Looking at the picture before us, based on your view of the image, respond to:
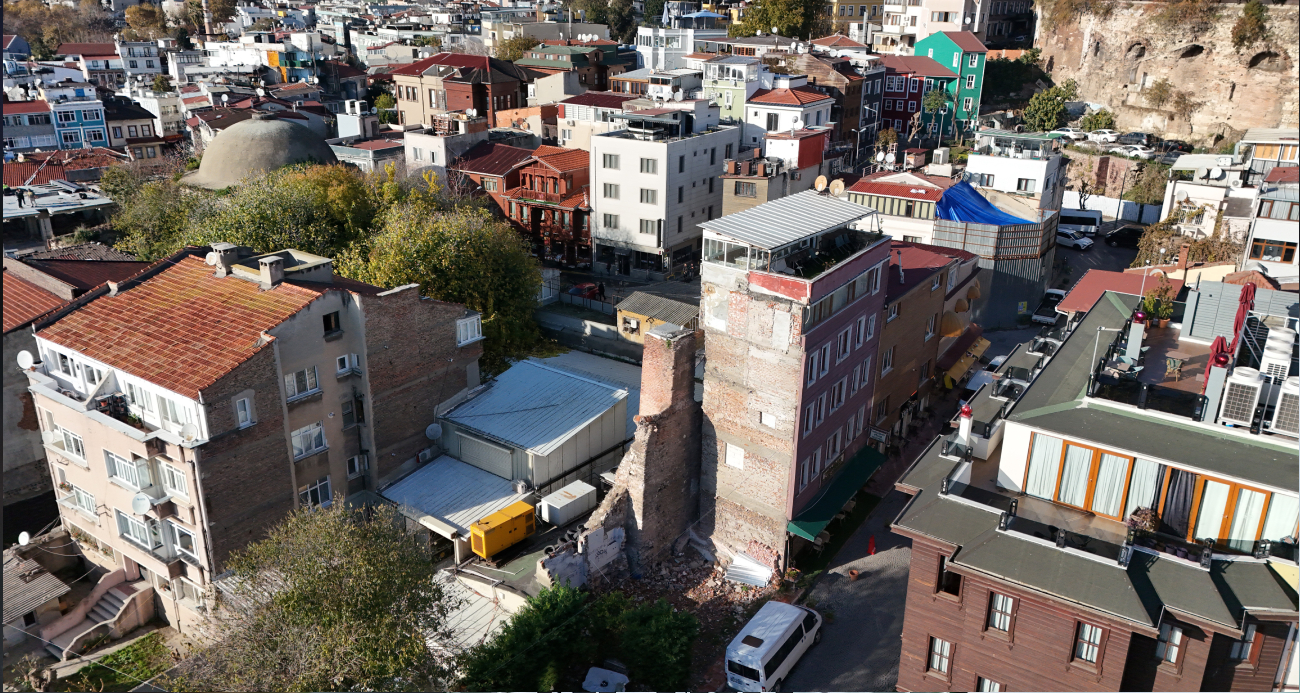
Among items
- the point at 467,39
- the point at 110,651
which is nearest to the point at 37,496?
the point at 110,651

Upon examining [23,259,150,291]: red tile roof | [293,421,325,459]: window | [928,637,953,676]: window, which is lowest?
[928,637,953,676]: window

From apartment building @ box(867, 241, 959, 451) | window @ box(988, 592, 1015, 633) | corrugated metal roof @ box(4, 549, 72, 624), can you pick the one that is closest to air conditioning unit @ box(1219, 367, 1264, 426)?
window @ box(988, 592, 1015, 633)

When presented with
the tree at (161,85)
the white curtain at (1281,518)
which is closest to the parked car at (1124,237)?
the white curtain at (1281,518)

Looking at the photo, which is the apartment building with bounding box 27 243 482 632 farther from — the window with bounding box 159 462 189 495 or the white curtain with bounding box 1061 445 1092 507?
the white curtain with bounding box 1061 445 1092 507

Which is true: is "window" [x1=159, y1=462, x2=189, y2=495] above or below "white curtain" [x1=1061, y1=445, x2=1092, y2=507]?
below

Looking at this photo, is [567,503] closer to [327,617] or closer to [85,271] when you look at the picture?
[327,617]

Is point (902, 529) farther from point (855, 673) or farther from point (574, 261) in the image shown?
point (574, 261)

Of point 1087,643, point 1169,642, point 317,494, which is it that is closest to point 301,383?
point 317,494
